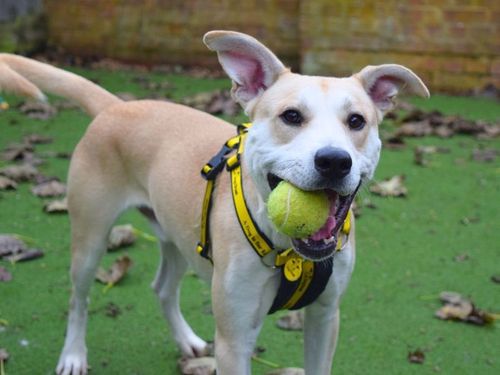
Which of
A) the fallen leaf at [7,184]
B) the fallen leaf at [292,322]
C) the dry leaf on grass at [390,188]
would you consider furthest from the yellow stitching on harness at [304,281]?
the fallen leaf at [7,184]

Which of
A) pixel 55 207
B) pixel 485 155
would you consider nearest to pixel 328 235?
pixel 55 207

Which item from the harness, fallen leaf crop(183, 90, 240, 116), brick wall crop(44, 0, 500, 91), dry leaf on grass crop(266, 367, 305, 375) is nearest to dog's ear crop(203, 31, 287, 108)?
the harness

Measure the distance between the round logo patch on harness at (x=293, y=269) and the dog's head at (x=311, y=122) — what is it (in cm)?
26

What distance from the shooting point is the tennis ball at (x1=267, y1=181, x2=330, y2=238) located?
8.45 ft

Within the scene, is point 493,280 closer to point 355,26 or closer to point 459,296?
point 459,296

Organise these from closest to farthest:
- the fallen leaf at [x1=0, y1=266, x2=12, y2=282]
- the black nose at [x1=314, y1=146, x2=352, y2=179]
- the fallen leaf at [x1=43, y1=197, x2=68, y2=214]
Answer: the black nose at [x1=314, y1=146, x2=352, y2=179] < the fallen leaf at [x1=0, y1=266, x2=12, y2=282] < the fallen leaf at [x1=43, y1=197, x2=68, y2=214]

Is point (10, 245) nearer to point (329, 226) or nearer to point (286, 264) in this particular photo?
point (286, 264)

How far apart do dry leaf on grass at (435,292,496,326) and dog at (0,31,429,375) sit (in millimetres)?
1319

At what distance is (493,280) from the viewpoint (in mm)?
4746

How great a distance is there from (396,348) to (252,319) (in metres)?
1.37

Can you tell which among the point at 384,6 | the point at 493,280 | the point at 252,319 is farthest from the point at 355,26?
the point at 252,319

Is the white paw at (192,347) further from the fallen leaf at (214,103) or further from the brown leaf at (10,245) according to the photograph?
the fallen leaf at (214,103)

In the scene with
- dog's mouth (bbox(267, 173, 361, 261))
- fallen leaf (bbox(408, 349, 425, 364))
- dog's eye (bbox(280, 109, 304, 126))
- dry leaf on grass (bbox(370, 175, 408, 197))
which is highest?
dog's eye (bbox(280, 109, 304, 126))

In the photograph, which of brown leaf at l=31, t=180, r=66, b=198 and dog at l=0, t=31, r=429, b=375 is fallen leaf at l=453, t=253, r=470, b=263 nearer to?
dog at l=0, t=31, r=429, b=375
